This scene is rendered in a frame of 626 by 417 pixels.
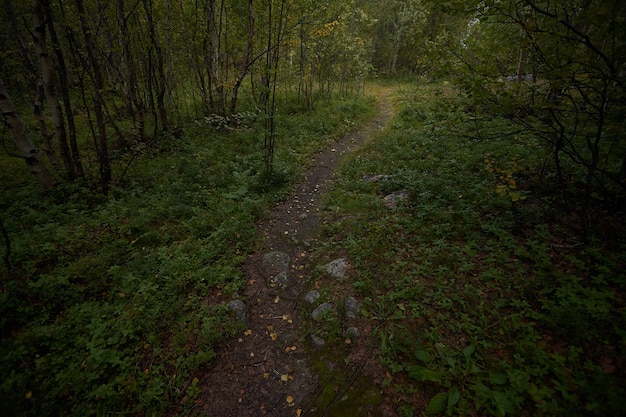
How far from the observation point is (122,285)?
471 cm

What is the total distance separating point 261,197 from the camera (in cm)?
802

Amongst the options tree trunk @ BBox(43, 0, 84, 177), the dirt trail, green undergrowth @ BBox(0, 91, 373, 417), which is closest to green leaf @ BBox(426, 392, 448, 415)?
the dirt trail

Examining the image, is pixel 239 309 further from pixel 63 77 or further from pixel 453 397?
pixel 63 77

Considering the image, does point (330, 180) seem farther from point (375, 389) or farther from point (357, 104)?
point (357, 104)

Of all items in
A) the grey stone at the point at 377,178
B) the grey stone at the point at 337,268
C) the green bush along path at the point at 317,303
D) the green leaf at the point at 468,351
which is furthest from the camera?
the grey stone at the point at 377,178

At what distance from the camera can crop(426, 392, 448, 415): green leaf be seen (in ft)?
10.1

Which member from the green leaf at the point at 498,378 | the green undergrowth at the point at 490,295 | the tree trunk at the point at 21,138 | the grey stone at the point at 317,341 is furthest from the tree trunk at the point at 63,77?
the green leaf at the point at 498,378

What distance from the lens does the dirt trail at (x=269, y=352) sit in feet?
11.7

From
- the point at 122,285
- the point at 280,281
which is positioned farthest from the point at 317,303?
the point at 122,285

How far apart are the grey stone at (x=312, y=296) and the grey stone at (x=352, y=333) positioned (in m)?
0.89

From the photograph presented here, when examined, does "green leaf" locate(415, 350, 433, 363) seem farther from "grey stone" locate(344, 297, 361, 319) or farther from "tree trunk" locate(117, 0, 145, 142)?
"tree trunk" locate(117, 0, 145, 142)

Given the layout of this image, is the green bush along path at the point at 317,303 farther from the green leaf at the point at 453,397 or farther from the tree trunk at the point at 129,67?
the tree trunk at the point at 129,67

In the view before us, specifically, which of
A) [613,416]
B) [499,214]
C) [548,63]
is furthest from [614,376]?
[548,63]

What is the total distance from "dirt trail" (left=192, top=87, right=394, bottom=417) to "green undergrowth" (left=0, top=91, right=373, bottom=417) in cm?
29
